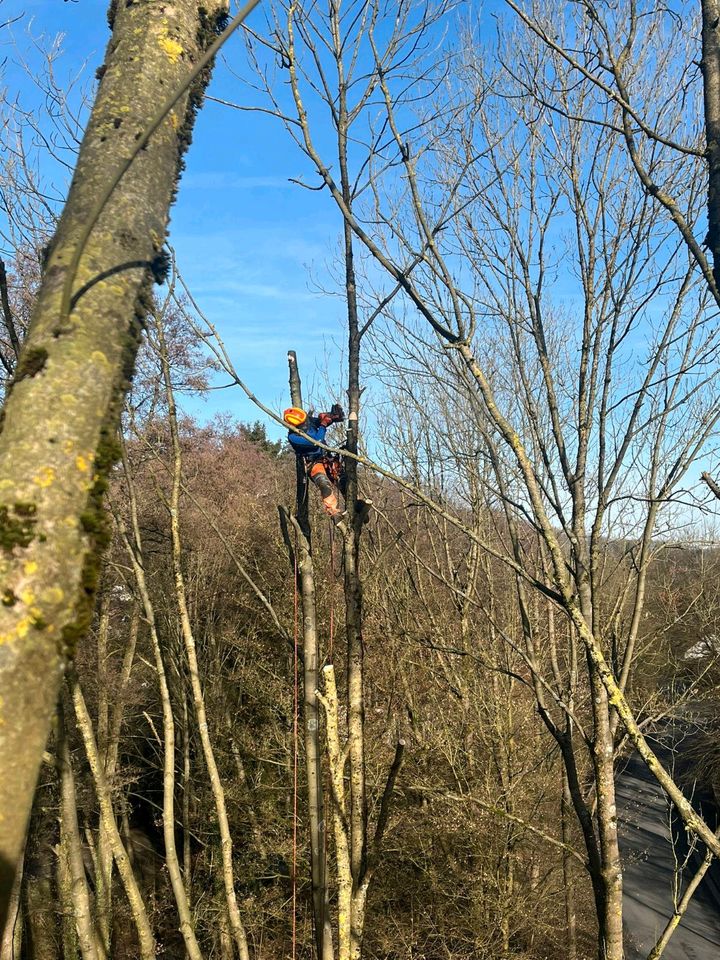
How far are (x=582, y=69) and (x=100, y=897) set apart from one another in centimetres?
956

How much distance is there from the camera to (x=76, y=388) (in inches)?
46.0

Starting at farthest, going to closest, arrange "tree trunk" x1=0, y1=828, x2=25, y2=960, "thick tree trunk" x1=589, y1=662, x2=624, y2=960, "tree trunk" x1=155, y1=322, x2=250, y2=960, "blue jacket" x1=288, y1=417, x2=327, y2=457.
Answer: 1. "tree trunk" x1=0, y1=828, x2=25, y2=960
2. "tree trunk" x1=155, y1=322, x2=250, y2=960
3. "blue jacket" x1=288, y1=417, x2=327, y2=457
4. "thick tree trunk" x1=589, y1=662, x2=624, y2=960

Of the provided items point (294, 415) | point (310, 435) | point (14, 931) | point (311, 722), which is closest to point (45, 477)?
point (294, 415)

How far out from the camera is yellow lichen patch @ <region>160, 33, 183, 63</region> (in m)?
1.58

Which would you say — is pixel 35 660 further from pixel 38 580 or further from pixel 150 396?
pixel 150 396

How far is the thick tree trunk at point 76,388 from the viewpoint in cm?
97

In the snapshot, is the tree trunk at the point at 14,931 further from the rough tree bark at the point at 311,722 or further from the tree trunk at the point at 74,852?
the rough tree bark at the point at 311,722

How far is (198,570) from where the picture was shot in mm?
12273

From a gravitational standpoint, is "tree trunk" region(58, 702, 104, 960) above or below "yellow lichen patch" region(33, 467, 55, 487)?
below

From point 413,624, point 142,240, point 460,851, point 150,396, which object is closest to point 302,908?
point 460,851

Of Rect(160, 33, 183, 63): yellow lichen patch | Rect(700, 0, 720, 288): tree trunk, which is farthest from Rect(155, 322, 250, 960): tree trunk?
Rect(700, 0, 720, 288): tree trunk

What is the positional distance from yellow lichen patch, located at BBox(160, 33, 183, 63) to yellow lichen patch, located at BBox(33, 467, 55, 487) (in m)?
1.12

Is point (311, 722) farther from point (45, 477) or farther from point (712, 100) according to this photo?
point (712, 100)

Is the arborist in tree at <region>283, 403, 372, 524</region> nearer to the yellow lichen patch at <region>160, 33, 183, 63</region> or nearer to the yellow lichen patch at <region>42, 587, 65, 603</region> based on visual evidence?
the yellow lichen patch at <region>160, 33, 183, 63</region>
